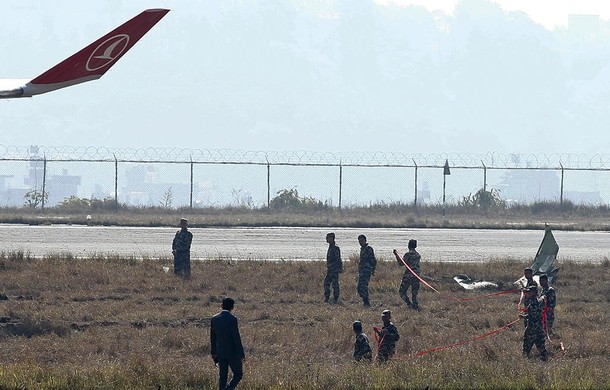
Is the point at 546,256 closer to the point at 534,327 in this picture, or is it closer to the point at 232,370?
the point at 534,327

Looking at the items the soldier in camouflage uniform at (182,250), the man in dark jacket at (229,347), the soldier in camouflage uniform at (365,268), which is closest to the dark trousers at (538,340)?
the man in dark jacket at (229,347)

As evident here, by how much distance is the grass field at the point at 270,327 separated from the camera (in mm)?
17594

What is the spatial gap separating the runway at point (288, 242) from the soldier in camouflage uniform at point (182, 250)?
5824 millimetres

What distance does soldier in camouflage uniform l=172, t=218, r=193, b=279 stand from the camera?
3083 centimetres

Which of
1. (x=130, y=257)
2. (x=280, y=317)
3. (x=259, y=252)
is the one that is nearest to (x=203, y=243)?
(x=259, y=252)

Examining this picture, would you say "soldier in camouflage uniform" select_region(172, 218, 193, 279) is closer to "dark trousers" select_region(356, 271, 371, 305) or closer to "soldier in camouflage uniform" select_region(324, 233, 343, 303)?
"soldier in camouflage uniform" select_region(324, 233, 343, 303)

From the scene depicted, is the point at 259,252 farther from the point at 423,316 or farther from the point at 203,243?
the point at 423,316

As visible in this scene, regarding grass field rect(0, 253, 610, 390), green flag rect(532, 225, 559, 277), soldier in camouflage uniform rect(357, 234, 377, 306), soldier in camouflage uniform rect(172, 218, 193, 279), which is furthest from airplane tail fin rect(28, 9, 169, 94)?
green flag rect(532, 225, 559, 277)

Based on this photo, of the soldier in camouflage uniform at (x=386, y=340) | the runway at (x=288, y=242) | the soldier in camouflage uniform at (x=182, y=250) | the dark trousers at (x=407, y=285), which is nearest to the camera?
the soldier in camouflage uniform at (x=386, y=340)

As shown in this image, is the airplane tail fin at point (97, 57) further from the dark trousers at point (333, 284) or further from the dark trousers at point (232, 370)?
the dark trousers at point (333, 284)

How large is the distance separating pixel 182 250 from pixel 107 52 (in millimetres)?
12614

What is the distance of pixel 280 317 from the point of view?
25.3 meters

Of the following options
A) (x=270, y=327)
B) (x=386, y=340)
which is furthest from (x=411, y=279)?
(x=386, y=340)

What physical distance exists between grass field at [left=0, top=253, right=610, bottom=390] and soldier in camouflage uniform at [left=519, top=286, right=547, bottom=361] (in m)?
0.28
